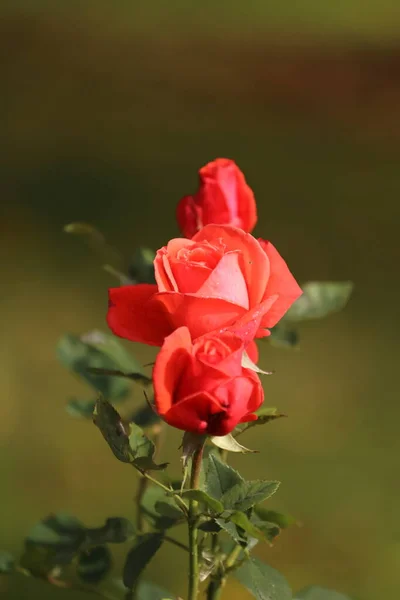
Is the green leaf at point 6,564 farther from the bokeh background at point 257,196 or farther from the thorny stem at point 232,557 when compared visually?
the bokeh background at point 257,196

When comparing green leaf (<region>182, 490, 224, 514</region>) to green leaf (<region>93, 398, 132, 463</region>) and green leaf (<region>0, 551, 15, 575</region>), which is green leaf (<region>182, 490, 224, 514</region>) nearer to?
green leaf (<region>93, 398, 132, 463</region>)

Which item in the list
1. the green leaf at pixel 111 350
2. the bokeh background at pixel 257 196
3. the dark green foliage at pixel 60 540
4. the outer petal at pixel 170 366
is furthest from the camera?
the bokeh background at pixel 257 196

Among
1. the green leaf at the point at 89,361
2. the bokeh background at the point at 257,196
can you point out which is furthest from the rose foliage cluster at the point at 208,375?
the bokeh background at the point at 257,196

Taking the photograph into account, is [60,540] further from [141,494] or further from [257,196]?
[257,196]

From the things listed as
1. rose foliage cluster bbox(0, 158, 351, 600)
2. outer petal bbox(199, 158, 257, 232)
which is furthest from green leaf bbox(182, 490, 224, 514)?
outer petal bbox(199, 158, 257, 232)

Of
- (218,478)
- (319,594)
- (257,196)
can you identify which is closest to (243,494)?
(218,478)

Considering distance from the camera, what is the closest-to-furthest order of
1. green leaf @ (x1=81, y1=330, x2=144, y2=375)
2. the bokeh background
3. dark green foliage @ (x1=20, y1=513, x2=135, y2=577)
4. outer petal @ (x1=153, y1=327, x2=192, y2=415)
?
outer petal @ (x1=153, y1=327, x2=192, y2=415)
dark green foliage @ (x1=20, y1=513, x2=135, y2=577)
green leaf @ (x1=81, y1=330, x2=144, y2=375)
the bokeh background
